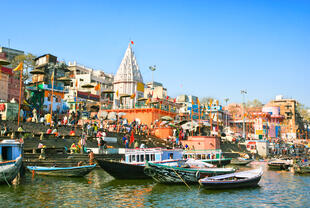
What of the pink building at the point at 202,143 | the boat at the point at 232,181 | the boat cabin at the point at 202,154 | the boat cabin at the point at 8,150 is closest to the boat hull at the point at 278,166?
the boat cabin at the point at 202,154

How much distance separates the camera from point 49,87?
5212cm

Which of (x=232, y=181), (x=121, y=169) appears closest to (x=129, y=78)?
(x=121, y=169)

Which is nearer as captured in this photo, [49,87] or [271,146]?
[49,87]

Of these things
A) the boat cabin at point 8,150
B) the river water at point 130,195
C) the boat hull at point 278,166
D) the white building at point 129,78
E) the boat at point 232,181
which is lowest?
the boat hull at point 278,166

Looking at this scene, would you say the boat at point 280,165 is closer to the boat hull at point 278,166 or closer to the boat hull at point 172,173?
the boat hull at point 278,166

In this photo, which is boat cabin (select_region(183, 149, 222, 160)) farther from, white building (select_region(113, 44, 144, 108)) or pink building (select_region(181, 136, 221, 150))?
white building (select_region(113, 44, 144, 108))

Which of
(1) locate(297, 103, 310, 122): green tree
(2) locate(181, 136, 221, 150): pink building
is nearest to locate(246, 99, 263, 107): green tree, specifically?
(1) locate(297, 103, 310, 122): green tree

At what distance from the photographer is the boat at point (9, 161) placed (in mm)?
16844

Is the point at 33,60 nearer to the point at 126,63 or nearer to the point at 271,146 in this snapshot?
the point at 126,63

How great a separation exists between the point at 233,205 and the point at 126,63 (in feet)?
178

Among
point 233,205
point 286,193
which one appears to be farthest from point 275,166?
point 233,205

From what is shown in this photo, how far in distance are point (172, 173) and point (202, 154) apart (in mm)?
13505

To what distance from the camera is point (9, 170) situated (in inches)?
670

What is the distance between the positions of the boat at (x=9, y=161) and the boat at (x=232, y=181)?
1114cm
